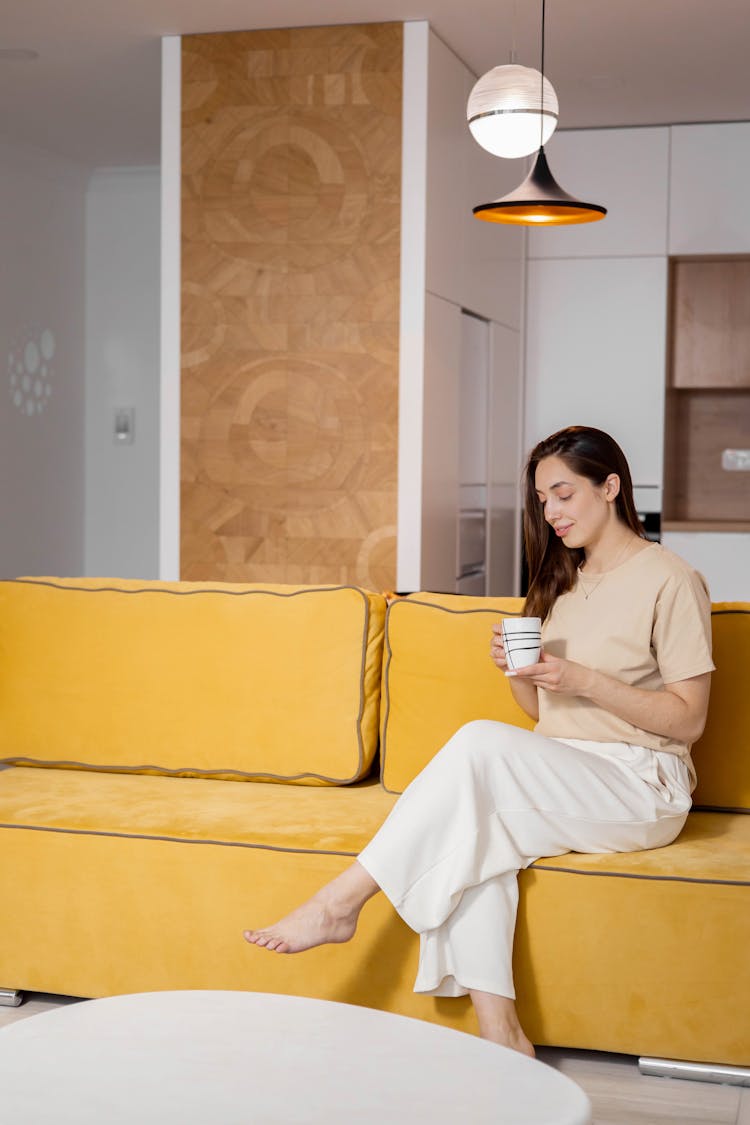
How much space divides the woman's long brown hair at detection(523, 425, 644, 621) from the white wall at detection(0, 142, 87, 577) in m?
4.29

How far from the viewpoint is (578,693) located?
233 centimetres

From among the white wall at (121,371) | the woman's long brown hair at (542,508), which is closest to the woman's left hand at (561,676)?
the woman's long brown hair at (542,508)

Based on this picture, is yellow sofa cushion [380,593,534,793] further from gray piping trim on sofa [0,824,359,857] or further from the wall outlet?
the wall outlet

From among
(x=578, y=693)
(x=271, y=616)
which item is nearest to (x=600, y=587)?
(x=578, y=693)

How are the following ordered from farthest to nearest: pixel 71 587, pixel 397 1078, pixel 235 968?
pixel 71 587, pixel 235 968, pixel 397 1078

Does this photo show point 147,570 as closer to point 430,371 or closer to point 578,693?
point 430,371

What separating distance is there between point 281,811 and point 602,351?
408 centimetres

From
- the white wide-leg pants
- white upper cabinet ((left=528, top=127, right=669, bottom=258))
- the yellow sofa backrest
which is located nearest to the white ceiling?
white upper cabinet ((left=528, top=127, right=669, bottom=258))

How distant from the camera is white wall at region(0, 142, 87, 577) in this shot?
6379 millimetres

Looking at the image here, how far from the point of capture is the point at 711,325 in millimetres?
6375

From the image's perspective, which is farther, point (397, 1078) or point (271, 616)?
point (271, 616)

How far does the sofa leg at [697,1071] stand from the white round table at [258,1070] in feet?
2.52

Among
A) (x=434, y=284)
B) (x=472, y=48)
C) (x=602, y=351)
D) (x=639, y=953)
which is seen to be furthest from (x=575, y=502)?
(x=602, y=351)

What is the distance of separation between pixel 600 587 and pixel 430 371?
2393mm
